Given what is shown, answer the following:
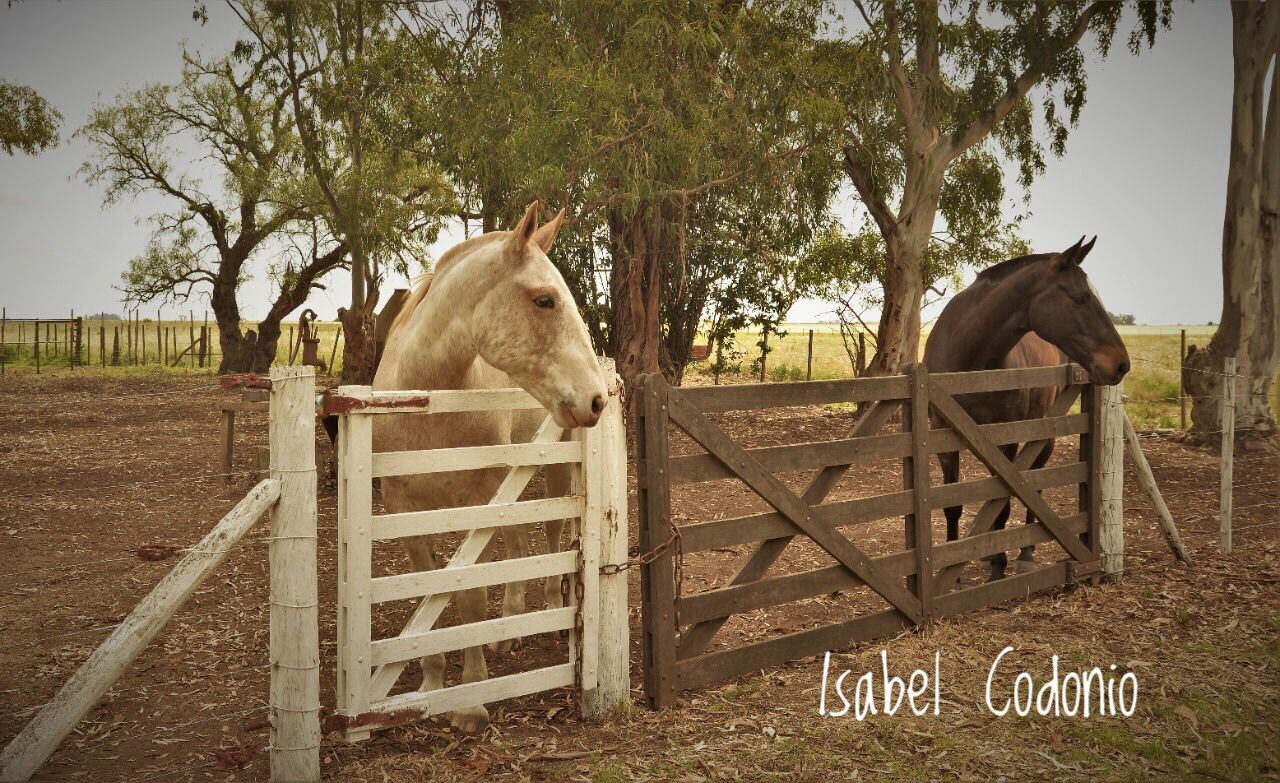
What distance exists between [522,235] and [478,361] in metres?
1.14

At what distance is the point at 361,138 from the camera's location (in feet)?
57.6

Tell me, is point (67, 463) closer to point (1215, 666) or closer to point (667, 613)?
point (667, 613)

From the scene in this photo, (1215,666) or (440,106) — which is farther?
(440,106)

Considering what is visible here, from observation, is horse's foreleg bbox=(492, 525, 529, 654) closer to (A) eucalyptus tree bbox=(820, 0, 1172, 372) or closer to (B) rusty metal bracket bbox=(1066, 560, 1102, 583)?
(B) rusty metal bracket bbox=(1066, 560, 1102, 583)

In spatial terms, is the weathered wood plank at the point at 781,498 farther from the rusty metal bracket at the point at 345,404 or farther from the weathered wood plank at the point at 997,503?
the rusty metal bracket at the point at 345,404

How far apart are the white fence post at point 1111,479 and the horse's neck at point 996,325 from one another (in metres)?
0.80

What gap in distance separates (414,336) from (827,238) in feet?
50.6

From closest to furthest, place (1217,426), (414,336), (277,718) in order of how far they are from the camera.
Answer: (277,718), (414,336), (1217,426)

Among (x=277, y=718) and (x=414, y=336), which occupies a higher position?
(x=414, y=336)

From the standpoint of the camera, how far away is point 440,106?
13.8 m

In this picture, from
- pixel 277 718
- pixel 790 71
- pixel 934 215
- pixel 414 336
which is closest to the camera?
pixel 277 718

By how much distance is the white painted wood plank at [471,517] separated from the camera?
3.71 m

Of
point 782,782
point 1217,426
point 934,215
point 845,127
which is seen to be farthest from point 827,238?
point 782,782

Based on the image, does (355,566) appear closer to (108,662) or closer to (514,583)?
(108,662)
